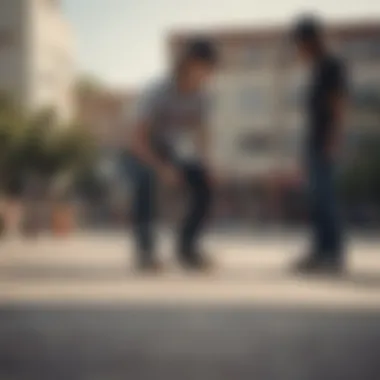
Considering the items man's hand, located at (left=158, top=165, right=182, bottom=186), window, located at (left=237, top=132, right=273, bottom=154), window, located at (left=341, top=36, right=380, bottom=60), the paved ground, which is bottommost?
the paved ground

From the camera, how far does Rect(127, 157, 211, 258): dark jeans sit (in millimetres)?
892

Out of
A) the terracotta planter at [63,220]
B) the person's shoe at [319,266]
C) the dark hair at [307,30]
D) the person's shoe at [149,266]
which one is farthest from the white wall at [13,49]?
the person's shoe at [319,266]

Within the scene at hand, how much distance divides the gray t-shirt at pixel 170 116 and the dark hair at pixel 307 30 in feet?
0.59

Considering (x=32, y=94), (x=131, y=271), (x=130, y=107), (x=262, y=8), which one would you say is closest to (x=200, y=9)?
(x=262, y=8)

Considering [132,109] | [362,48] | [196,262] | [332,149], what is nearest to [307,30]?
[362,48]

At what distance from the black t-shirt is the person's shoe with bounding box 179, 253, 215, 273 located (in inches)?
10.5

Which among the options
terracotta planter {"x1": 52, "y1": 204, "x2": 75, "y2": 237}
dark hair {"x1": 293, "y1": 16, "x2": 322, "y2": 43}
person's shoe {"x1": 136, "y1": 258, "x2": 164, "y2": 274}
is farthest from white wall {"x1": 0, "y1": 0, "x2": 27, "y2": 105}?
dark hair {"x1": 293, "y1": 16, "x2": 322, "y2": 43}

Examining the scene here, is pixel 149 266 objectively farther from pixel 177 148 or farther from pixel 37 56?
pixel 37 56

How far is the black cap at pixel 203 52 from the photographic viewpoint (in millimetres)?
881

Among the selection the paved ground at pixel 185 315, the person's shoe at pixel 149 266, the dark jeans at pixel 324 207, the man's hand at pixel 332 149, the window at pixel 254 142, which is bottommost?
the paved ground at pixel 185 315

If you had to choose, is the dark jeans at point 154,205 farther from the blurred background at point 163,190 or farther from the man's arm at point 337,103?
the man's arm at point 337,103

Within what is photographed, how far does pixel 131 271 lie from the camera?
96 centimetres

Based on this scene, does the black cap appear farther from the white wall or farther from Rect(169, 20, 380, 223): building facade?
the white wall

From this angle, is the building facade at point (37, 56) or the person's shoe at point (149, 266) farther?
the person's shoe at point (149, 266)
